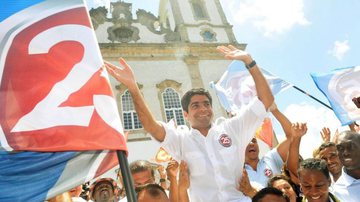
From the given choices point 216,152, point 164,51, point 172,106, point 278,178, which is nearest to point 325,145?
point 278,178

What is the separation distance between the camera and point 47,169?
194cm

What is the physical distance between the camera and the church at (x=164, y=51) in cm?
1689

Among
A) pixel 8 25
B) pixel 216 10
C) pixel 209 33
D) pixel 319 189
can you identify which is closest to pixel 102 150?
pixel 8 25

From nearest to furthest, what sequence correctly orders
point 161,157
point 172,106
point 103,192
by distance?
point 103,192 < point 161,157 < point 172,106

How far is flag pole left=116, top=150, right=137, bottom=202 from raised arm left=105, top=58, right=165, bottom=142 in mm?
675

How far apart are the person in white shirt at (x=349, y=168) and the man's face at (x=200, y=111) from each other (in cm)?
140

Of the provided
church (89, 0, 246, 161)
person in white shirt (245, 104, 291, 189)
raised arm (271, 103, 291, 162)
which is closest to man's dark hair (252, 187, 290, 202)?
person in white shirt (245, 104, 291, 189)

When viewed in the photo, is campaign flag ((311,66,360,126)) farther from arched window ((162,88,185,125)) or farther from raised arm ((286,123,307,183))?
arched window ((162,88,185,125))

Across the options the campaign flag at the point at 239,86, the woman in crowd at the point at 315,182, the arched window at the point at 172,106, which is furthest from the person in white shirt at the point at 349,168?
the arched window at the point at 172,106

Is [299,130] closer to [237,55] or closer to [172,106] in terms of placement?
[237,55]

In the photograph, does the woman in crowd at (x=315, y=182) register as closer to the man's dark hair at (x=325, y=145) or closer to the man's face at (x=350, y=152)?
the man's face at (x=350, y=152)

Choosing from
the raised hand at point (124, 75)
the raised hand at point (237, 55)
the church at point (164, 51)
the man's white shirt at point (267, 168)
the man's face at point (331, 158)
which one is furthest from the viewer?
the church at point (164, 51)

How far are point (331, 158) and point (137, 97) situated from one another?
2.72 m

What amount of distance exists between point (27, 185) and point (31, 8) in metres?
1.16
